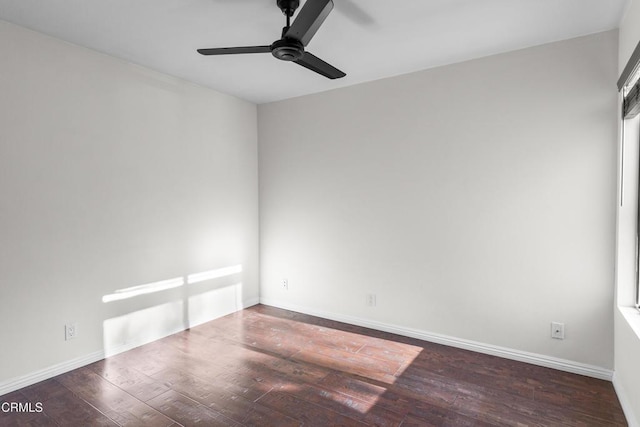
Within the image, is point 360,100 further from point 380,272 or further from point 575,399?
A: point 575,399

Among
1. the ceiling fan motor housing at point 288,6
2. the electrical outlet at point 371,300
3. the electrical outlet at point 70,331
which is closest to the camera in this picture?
the ceiling fan motor housing at point 288,6

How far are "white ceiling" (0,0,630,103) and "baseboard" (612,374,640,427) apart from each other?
7.73 feet

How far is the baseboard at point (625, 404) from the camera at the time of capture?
6.22 feet

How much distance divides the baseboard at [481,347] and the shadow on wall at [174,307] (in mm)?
893

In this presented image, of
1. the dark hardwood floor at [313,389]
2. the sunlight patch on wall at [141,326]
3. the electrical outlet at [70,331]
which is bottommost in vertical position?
the dark hardwood floor at [313,389]

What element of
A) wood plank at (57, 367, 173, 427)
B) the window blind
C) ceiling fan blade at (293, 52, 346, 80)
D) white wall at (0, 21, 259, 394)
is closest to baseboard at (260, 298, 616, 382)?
white wall at (0, 21, 259, 394)

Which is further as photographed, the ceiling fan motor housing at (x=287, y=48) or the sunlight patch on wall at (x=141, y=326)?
the sunlight patch on wall at (x=141, y=326)

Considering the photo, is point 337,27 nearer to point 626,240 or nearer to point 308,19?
point 308,19

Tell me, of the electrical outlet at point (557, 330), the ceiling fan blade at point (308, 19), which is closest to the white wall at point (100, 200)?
the ceiling fan blade at point (308, 19)

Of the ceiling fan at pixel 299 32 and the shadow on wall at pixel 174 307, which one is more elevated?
the ceiling fan at pixel 299 32

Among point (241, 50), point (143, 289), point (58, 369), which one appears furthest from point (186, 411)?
point (241, 50)

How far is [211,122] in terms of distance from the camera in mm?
3793

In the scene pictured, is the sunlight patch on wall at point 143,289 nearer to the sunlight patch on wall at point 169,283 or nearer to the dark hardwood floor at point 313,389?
the sunlight patch on wall at point 169,283

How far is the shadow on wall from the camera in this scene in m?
2.99
